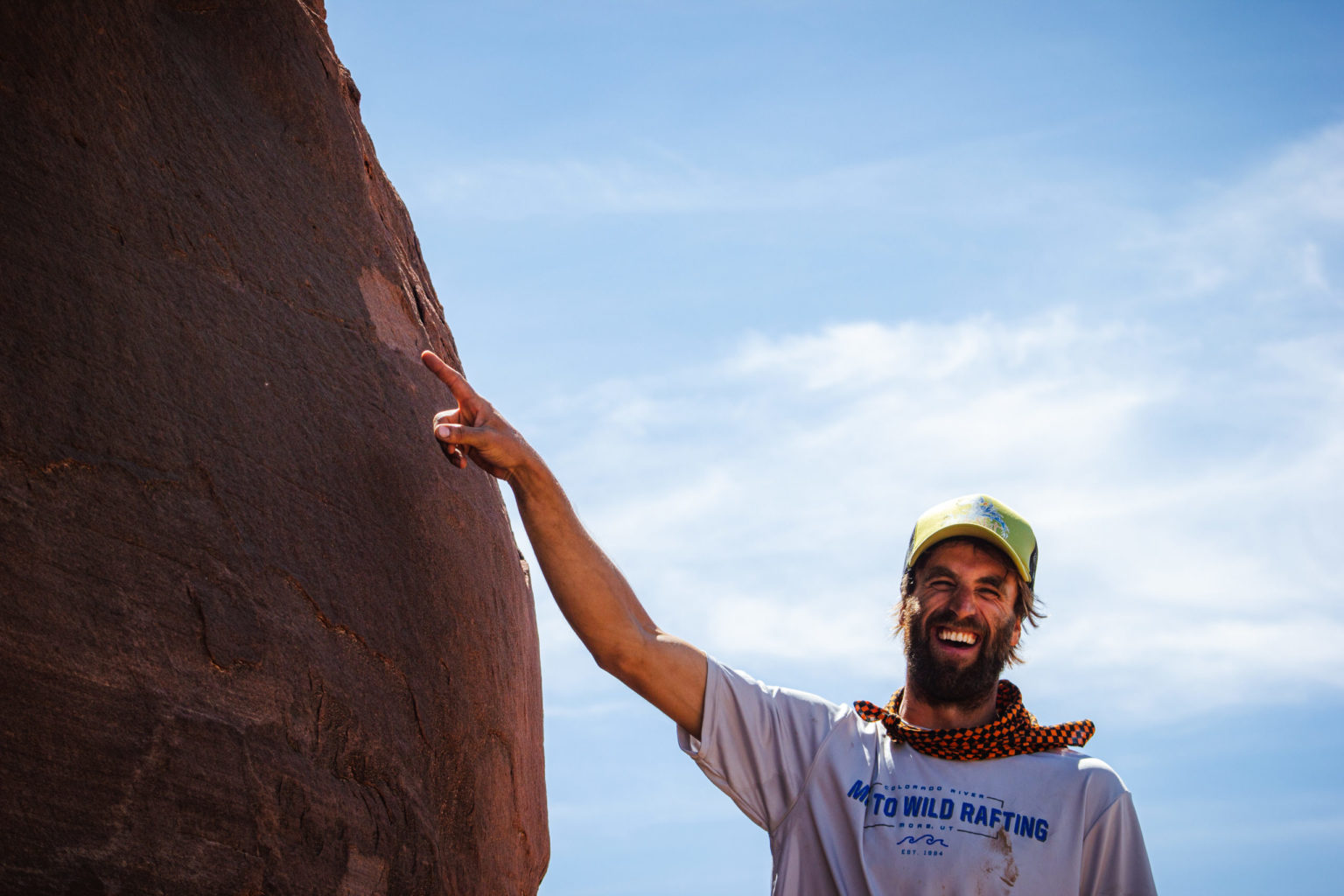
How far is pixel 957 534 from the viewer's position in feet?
12.9

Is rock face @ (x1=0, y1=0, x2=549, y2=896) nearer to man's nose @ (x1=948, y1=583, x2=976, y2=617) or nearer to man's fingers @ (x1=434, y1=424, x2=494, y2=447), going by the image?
man's fingers @ (x1=434, y1=424, x2=494, y2=447)

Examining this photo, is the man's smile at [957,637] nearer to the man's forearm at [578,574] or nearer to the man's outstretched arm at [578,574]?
the man's outstretched arm at [578,574]

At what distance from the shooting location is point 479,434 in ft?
10.4

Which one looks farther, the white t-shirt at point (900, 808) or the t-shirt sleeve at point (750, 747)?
the t-shirt sleeve at point (750, 747)

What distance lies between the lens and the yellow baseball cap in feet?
12.7

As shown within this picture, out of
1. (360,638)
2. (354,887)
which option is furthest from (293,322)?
(354,887)

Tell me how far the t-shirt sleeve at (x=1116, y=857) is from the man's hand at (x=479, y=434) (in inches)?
72.7

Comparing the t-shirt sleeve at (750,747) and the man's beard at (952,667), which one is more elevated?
the man's beard at (952,667)

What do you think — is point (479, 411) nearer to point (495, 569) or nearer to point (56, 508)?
point (495, 569)

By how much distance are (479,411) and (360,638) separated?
0.63 metres

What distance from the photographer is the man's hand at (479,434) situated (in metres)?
3.20

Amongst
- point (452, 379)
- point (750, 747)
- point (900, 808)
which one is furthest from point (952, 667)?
point (452, 379)

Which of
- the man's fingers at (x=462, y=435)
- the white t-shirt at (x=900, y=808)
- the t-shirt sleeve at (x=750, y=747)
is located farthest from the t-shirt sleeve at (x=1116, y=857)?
the man's fingers at (x=462, y=435)

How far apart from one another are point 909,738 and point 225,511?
2.00 m
